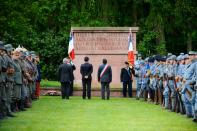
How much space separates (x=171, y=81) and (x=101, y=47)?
→ 14000 mm

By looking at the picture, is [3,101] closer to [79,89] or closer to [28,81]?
[28,81]

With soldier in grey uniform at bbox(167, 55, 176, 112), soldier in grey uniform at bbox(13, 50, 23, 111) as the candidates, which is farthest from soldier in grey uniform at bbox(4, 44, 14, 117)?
soldier in grey uniform at bbox(167, 55, 176, 112)

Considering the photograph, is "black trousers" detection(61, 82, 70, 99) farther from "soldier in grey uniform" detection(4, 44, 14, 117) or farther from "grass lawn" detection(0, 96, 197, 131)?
"soldier in grey uniform" detection(4, 44, 14, 117)

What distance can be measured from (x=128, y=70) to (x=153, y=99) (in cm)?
482

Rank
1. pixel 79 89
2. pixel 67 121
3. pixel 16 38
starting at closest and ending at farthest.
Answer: pixel 67 121, pixel 79 89, pixel 16 38

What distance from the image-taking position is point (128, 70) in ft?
121

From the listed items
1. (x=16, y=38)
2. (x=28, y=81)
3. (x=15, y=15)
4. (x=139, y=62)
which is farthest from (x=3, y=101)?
(x=16, y=38)

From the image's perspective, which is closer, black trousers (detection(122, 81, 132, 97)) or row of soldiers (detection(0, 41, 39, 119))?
row of soldiers (detection(0, 41, 39, 119))

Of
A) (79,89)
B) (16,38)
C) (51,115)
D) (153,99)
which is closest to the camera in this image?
(51,115)

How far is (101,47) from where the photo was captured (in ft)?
129

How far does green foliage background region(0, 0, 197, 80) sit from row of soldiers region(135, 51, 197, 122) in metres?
11.6

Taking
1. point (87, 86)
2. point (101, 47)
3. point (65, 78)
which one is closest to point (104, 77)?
point (87, 86)

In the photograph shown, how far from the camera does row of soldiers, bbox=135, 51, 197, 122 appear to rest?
21.5m

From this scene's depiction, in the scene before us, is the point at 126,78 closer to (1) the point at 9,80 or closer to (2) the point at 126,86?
(2) the point at 126,86
